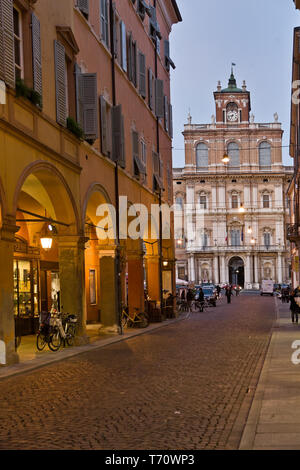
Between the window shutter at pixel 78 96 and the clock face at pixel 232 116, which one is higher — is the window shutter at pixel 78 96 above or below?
below

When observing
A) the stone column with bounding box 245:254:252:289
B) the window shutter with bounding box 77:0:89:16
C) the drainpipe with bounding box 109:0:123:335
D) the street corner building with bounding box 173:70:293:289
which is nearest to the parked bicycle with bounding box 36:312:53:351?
the drainpipe with bounding box 109:0:123:335

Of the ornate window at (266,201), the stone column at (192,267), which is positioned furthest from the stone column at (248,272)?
the ornate window at (266,201)

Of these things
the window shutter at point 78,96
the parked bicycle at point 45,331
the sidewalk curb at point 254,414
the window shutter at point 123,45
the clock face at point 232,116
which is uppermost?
the clock face at point 232,116

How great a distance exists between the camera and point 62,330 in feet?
61.4

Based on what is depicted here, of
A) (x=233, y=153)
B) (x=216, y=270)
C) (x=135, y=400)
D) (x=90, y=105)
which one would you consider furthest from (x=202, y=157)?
(x=135, y=400)

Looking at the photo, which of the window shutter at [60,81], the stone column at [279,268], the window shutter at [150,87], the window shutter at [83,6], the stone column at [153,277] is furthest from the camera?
the stone column at [279,268]

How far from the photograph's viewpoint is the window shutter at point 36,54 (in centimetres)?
1636

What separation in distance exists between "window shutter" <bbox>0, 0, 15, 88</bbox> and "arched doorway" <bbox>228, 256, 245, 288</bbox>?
287 ft

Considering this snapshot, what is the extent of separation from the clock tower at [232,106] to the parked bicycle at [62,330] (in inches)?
3373

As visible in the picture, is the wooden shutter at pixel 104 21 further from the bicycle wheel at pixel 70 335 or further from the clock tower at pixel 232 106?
the clock tower at pixel 232 106

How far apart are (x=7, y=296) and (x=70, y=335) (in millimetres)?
4691
